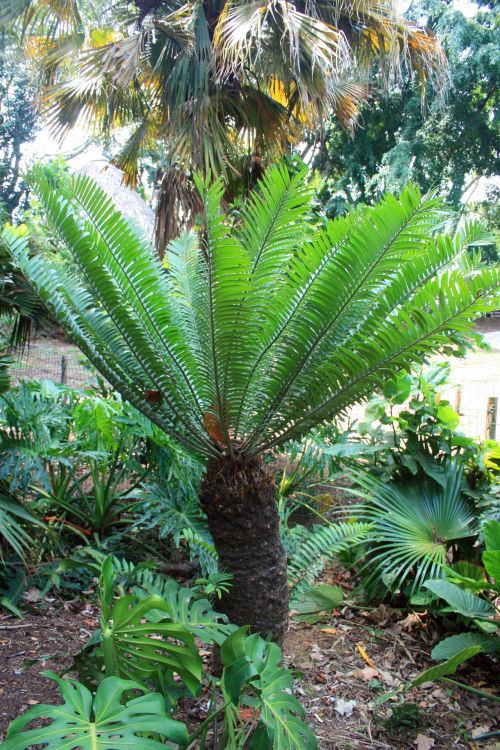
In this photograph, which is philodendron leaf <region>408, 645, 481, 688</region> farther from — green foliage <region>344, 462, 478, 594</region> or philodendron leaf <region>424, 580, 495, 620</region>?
green foliage <region>344, 462, 478, 594</region>

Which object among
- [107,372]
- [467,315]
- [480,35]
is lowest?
[107,372]

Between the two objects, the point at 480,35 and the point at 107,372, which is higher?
the point at 480,35

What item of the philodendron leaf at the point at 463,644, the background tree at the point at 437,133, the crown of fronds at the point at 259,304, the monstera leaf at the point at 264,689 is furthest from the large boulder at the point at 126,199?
the monstera leaf at the point at 264,689

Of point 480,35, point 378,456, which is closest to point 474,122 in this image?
point 480,35

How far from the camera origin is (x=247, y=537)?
2.50 m

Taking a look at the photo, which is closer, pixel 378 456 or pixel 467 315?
pixel 467 315

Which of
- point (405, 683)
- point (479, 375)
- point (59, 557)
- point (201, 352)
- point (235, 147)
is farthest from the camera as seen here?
point (479, 375)

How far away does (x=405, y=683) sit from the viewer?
2.72 meters

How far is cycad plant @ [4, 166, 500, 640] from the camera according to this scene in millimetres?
2270

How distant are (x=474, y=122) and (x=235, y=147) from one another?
11.9 m

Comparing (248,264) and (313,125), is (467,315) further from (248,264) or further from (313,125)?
(313,125)

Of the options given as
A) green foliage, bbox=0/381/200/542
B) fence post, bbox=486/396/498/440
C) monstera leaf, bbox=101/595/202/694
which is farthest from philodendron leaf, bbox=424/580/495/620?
fence post, bbox=486/396/498/440

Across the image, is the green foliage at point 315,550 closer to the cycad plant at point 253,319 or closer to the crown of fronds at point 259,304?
the cycad plant at point 253,319

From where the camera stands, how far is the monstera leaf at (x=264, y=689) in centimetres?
158
